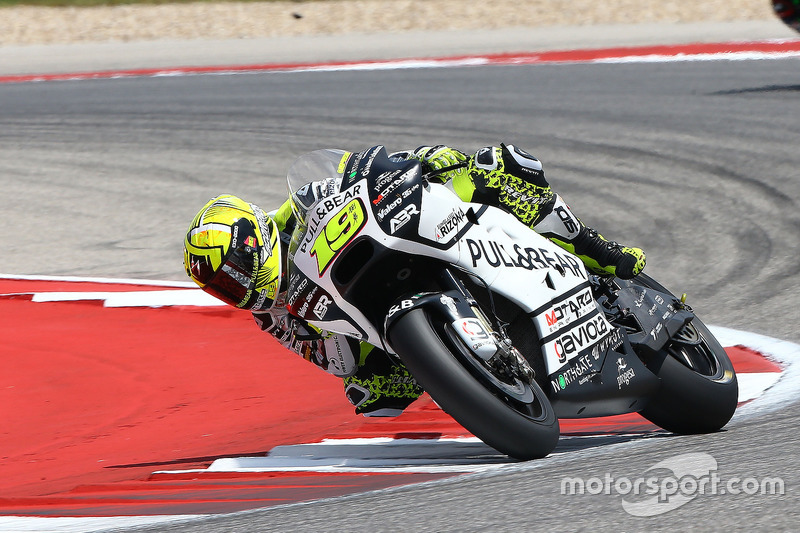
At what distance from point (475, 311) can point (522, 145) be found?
734 centimetres

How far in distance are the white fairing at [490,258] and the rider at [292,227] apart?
0.17 metres

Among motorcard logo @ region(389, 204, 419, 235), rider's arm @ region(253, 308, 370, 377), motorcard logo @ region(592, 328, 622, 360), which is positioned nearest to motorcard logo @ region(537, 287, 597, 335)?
motorcard logo @ region(592, 328, 622, 360)

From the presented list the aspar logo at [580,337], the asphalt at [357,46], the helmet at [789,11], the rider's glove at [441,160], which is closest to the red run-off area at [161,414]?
the aspar logo at [580,337]

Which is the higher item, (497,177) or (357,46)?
(497,177)

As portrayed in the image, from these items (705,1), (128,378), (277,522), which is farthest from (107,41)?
(277,522)

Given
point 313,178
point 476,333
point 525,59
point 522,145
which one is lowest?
point 525,59

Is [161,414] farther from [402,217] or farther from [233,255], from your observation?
[402,217]

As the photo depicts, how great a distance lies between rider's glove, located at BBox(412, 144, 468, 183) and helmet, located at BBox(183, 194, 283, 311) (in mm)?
666

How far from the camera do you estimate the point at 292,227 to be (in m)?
4.46

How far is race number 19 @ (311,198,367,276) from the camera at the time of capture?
3.66 m

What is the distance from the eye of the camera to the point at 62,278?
7.91m

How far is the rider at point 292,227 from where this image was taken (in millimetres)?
4016

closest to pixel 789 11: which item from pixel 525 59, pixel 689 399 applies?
pixel 525 59

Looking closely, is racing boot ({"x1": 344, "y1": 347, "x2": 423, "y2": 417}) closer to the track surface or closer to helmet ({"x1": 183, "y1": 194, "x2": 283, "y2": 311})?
helmet ({"x1": 183, "y1": 194, "x2": 283, "y2": 311})
